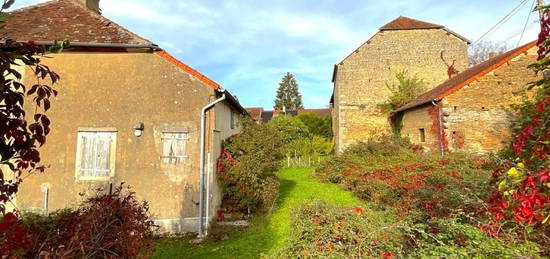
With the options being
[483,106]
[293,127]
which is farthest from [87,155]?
[293,127]

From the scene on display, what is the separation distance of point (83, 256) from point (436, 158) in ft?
46.1

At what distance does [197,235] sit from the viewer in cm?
814

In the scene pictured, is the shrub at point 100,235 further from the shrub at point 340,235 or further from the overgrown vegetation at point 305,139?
the overgrown vegetation at point 305,139

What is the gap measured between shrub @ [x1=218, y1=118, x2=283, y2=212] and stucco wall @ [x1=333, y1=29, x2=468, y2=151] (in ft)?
49.0

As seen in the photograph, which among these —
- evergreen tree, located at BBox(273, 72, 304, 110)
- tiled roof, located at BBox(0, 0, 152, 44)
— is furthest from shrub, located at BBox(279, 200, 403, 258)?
evergreen tree, located at BBox(273, 72, 304, 110)

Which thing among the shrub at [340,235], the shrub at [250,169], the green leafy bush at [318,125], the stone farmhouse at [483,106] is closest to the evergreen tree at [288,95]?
the green leafy bush at [318,125]

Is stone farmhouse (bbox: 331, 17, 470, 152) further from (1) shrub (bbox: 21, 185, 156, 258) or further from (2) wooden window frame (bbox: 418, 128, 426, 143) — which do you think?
(1) shrub (bbox: 21, 185, 156, 258)

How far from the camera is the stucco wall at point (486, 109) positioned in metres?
15.5

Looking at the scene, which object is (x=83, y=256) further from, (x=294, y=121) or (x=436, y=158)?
(x=294, y=121)

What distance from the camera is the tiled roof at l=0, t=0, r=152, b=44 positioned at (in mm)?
8703

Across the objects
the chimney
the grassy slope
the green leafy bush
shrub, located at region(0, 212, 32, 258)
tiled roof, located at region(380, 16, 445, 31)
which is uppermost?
tiled roof, located at region(380, 16, 445, 31)

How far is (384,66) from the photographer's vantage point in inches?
965

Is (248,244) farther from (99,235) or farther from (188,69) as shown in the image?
(188,69)

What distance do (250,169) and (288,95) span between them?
56.3m
